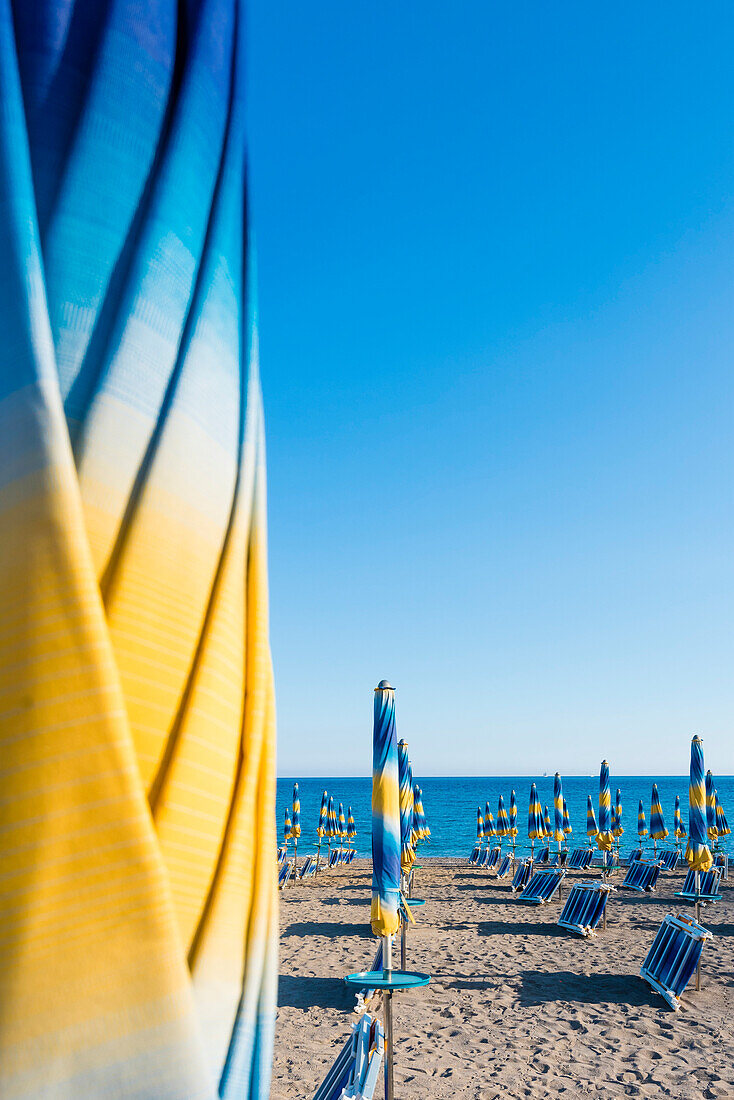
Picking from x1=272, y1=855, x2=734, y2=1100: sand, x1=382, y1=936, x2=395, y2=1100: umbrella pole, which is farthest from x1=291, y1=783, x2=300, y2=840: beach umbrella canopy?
x1=382, y1=936, x2=395, y2=1100: umbrella pole

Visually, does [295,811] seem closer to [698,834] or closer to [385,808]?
[698,834]

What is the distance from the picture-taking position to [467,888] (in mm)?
17781

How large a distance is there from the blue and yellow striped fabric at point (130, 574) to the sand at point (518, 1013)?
6.16 m

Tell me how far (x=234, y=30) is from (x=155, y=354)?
58cm

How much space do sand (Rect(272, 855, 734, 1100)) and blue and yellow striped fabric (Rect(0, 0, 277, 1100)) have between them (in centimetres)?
616

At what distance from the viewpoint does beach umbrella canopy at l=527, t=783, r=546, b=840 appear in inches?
782

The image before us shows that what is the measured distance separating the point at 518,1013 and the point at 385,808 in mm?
3133

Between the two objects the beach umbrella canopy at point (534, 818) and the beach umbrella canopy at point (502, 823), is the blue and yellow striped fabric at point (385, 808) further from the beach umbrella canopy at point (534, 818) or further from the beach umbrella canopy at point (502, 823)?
the beach umbrella canopy at point (502, 823)

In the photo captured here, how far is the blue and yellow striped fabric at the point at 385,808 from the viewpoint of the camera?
6461mm

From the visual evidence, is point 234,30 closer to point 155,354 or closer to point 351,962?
point 155,354

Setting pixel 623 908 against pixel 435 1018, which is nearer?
pixel 435 1018

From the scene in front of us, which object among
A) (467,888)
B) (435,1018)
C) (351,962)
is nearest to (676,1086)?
(435,1018)

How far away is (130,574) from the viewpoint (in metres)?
0.66

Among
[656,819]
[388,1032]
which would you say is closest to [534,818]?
[656,819]
